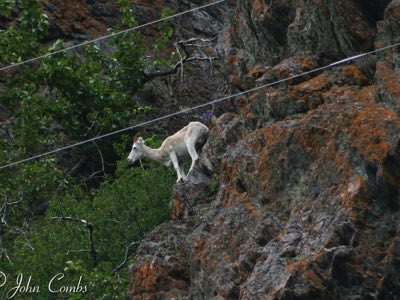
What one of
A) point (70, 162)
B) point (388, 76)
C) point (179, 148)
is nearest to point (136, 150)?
point (179, 148)

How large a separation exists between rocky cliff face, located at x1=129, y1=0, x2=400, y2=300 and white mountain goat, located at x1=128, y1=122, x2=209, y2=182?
347cm

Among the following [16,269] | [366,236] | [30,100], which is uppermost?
[366,236]

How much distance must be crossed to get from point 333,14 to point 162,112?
13576 millimetres

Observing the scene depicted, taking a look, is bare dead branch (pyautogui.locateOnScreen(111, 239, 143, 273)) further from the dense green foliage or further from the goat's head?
the goat's head

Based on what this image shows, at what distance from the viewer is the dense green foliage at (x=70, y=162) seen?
25.9 metres

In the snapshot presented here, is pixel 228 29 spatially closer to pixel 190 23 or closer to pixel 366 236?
pixel 366 236

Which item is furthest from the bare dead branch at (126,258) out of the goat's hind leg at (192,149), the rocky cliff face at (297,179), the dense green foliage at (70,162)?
the rocky cliff face at (297,179)

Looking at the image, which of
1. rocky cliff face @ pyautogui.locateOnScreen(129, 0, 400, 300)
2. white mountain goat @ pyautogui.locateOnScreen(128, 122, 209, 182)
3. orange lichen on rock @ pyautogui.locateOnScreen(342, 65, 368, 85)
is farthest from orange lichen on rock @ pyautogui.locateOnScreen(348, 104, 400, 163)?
white mountain goat @ pyautogui.locateOnScreen(128, 122, 209, 182)

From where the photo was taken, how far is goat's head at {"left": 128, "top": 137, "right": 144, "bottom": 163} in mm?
27453

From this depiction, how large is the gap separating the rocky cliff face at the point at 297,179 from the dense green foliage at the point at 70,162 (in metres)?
4.57

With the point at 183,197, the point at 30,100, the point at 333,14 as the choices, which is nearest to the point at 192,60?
the point at 30,100

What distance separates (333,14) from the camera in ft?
59.3

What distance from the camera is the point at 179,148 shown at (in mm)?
25984

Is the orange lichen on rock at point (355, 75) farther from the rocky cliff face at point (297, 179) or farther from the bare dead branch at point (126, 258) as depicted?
the bare dead branch at point (126, 258)
